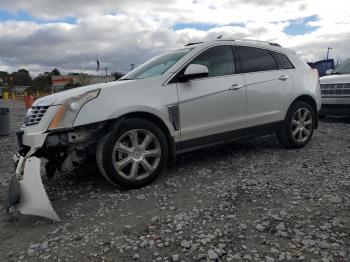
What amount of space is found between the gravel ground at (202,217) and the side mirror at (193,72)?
125 cm

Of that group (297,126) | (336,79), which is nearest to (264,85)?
(297,126)

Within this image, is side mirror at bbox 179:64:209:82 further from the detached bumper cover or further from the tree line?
the tree line

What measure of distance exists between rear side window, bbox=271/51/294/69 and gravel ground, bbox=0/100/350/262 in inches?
60.5

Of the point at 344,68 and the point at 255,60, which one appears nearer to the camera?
the point at 255,60

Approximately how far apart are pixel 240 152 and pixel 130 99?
240 centimetres

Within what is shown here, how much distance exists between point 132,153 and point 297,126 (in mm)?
3057

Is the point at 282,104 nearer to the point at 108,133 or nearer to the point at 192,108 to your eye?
the point at 192,108

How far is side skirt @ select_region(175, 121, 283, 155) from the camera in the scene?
4.79 metres

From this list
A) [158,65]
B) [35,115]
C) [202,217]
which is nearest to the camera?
[202,217]

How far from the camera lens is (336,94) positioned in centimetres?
895

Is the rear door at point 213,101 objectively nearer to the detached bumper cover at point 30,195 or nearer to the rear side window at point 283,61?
the rear side window at point 283,61

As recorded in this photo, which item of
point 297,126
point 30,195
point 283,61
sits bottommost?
point 30,195

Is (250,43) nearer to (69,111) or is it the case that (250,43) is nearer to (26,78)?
(69,111)

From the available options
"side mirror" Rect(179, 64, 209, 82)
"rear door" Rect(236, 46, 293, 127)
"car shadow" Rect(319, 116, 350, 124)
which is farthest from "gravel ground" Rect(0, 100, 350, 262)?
Result: "car shadow" Rect(319, 116, 350, 124)
